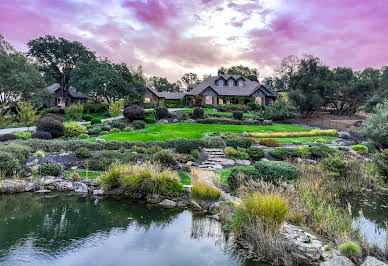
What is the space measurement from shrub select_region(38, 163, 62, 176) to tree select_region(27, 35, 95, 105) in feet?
126

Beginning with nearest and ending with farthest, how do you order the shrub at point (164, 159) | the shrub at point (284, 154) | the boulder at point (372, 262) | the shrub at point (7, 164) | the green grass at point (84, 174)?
the boulder at point (372, 262) < the shrub at point (7, 164) < the green grass at point (84, 174) < the shrub at point (164, 159) < the shrub at point (284, 154)

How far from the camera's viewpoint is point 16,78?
114 ft

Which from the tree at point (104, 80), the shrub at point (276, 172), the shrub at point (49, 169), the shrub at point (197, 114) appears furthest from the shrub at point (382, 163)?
the tree at point (104, 80)

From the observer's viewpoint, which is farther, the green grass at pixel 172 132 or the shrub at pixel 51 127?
the green grass at pixel 172 132

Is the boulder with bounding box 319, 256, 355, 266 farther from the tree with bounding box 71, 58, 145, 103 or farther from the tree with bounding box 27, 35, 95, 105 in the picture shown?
the tree with bounding box 27, 35, 95, 105

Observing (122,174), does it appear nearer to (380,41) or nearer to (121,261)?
(121,261)

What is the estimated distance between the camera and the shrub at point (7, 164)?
466 inches

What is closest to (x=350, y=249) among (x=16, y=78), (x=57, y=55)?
(x=16, y=78)

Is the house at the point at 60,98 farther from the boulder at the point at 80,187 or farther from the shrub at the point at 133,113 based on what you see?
the boulder at the point at 80,187

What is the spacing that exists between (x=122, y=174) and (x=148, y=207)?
1.99m

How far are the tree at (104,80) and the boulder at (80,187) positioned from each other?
33.4 meters

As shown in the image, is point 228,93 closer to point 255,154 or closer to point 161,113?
point 161,113

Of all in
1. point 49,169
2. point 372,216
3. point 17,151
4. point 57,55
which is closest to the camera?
point 372,216

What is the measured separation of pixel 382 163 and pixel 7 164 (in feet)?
60.8
